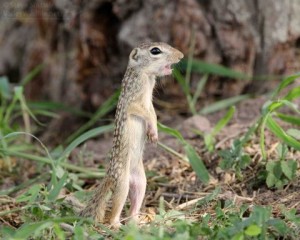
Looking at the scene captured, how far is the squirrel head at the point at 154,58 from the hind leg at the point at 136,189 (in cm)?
66

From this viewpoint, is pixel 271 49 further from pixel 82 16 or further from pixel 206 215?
pixel 206 215

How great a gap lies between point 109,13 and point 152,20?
0.51m

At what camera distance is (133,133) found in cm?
494

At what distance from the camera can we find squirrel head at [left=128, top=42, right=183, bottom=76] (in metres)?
5.09

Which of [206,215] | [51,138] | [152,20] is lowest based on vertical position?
[51,138]

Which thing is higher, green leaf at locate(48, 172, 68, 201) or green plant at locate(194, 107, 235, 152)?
green plant at locate(194, 107, 235, 152)

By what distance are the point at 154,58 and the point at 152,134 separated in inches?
21.3

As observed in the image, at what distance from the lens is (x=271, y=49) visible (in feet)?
24.3

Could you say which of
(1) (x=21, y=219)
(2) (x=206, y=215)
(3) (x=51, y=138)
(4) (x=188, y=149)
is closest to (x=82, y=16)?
(3) (x=51, y=138)

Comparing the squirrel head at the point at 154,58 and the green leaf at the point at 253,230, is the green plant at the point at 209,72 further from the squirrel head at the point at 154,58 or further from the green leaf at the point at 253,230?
the green leaf at the point at 253,230

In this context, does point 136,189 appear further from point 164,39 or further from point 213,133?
point 164,39

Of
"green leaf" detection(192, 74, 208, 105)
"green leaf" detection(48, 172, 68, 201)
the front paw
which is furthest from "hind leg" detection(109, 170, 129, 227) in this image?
"green leaf" detection(192, 74, 208, 105)

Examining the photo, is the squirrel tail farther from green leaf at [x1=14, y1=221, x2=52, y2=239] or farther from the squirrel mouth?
the squirrel mouth

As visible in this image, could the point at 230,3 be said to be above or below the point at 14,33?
above
